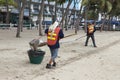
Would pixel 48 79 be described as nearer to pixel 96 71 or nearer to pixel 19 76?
pixel 19 76

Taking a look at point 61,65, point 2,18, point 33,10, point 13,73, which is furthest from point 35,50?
point 33,10

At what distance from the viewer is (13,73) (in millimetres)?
11797

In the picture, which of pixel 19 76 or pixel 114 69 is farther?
pixel 114 69

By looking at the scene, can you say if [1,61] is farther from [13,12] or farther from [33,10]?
[33,10]

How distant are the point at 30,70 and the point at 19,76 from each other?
4.23 feet

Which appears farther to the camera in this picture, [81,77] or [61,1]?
[61,1]

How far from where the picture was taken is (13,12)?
7212 centimetres

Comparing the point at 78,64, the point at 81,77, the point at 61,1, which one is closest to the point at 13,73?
the point at 81,77

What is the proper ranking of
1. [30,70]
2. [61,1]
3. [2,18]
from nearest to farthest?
1. [30,70]
2. [61,1]
3. [2,18]

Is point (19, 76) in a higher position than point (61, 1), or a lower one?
lower

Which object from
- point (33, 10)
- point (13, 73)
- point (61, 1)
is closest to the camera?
point (13, 73)

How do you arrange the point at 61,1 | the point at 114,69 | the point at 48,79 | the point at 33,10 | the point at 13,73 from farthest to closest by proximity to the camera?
the point at 33,10, the point at 61,1, the point at 114,69, the point at 13,73, the point at 48,79

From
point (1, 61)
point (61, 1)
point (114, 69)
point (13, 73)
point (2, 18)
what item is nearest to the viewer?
point (13, 73)

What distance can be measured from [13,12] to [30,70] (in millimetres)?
60432
